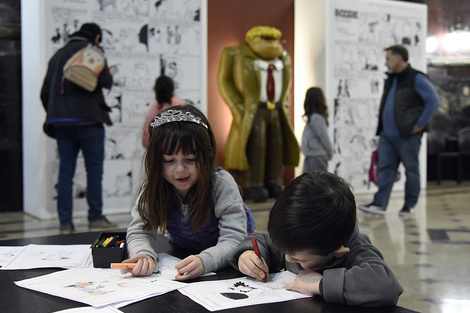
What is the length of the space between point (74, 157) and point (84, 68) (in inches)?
26.5

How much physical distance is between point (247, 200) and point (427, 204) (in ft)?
5.96

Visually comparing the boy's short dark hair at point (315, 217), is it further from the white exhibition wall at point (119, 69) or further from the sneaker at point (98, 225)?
the white exhibition wall at point (119, 69)

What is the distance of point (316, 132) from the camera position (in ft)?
15.3

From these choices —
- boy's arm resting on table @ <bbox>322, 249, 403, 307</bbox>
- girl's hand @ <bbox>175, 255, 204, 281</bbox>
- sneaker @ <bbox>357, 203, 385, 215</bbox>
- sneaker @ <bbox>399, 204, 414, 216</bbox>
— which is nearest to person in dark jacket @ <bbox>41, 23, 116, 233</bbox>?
sneaker @ <bbox>357, 203, 385, 215</bbox>

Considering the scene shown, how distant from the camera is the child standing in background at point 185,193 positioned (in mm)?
1424

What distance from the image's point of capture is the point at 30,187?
16.1 feet

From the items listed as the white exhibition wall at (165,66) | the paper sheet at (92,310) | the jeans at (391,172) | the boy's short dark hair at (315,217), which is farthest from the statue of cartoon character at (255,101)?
the paper sheet at (92,310)

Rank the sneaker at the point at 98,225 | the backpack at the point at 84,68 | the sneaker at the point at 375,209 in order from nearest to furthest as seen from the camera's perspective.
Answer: the backpack at the point at 84,68
the sneaker at the point at 98,225
the sneaker at the point at 375,209

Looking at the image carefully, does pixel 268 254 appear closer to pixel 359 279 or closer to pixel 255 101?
pixel 359 279

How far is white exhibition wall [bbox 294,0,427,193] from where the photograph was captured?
20.5ft

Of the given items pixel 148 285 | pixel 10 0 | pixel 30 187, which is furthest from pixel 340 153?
pixel 148 285

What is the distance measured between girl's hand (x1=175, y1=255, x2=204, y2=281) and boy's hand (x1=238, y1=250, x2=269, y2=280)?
0.09 metres

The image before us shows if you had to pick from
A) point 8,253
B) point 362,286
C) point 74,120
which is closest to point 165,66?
point 74,120

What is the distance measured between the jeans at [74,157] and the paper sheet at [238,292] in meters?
2.90
